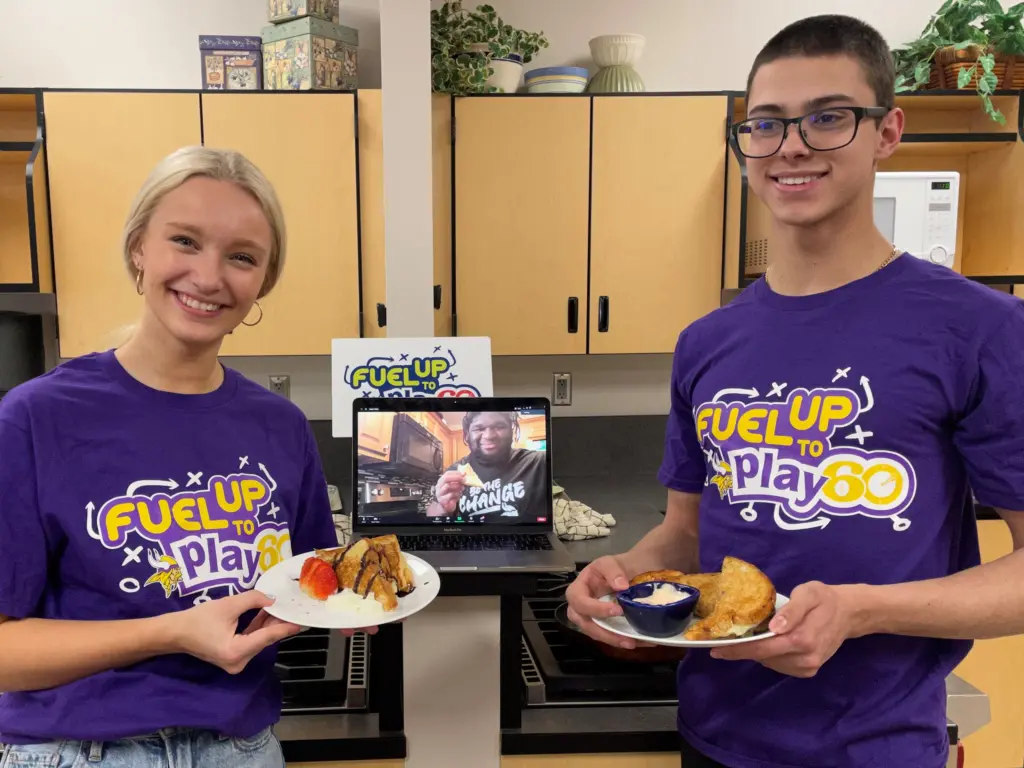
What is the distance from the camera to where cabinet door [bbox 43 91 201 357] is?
7.41 feet

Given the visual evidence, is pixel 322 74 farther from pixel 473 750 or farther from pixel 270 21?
pixel 473 750

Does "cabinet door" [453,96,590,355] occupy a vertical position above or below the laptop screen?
above

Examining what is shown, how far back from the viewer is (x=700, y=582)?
0.94 m

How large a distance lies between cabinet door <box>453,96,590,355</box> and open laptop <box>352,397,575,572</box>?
129cm

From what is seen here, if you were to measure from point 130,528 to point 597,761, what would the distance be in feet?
2.62

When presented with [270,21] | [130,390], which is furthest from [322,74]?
[130,390]

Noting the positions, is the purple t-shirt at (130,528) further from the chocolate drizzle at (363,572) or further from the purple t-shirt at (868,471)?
the purple t-shirt at (868,471)

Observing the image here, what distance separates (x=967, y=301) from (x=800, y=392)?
21 centimetres

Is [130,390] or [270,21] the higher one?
[270,21]

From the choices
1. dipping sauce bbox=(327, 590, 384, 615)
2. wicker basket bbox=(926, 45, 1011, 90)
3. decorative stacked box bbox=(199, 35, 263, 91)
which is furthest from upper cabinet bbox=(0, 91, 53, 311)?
wicker basket bbox=(926, 45, 1011, 90)

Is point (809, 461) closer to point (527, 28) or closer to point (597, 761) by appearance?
point (597, 761)

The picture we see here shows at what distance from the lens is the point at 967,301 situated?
85 centimetres

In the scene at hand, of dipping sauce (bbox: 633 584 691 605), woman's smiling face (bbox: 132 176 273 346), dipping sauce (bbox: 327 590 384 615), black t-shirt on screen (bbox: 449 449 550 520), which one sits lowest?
dipping sauce (bbox: 327 590 384 615)

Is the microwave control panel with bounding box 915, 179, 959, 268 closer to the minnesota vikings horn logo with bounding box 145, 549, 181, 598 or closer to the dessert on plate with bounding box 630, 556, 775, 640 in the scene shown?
the dessert on plate with bounding box 630, 556, 775, 640
